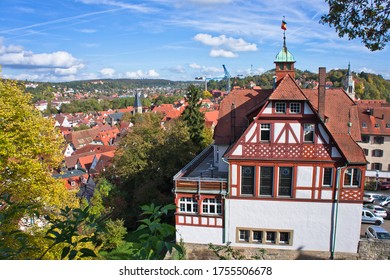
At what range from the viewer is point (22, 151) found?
11.2 m

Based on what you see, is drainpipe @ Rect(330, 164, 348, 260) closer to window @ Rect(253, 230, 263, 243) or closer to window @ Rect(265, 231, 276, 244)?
window @ Rect(265, 231, 276, 244)

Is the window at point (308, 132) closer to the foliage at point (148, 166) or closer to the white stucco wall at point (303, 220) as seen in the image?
the white stucco wall at point (303, 220)

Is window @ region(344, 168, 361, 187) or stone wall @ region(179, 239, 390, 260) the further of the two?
stone wall @ region(179, 239, 390, 260)

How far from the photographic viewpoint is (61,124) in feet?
379

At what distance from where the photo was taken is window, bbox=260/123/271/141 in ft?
51.2

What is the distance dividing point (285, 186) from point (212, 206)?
12.4 feet

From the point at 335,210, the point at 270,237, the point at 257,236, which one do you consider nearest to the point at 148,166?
the point at 257,236

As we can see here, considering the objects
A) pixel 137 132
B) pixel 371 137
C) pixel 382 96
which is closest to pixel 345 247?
pixel 137 132

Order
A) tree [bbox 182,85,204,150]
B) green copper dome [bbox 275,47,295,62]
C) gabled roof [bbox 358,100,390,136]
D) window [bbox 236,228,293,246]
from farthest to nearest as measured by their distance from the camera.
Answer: gabled roof [bbox 358,100,390,136], tree [bbox 182,85,204,150], green copper dome [bbox 275,47,295,62], window [bbox 236,228,293,246]

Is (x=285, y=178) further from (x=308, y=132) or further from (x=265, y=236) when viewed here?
(x=265, y=236)

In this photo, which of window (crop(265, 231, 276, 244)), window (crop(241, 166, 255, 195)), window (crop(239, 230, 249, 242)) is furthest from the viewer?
window (crop(239, 230, 249, 242))

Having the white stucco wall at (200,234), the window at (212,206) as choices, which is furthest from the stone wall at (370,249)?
the window at (212,206)

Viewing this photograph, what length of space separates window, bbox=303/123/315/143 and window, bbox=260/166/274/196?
220 cm

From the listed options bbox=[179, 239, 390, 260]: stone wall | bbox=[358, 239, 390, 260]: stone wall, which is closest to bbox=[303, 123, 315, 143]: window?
bbox=[179, 239, 390, 260]: stone wall
